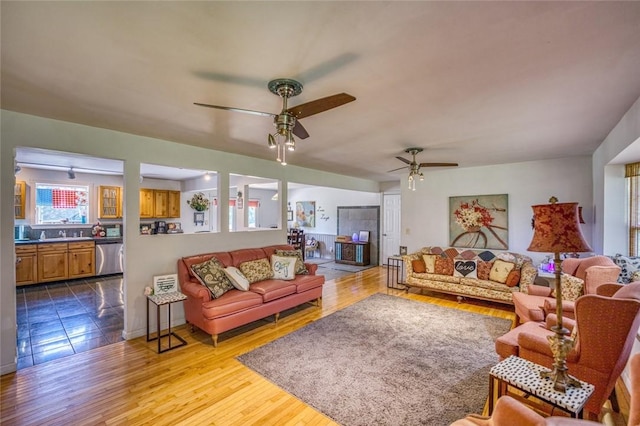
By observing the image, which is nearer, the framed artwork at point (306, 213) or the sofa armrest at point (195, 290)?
the sofa armrest at point (195, 290)

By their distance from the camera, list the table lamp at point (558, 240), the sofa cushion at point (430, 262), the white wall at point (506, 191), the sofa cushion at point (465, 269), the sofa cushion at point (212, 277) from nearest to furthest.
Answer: the table lamp at point (558, 240) → the sofa cushion at point (212, 277) → the white wall at point (506, 191) → the sofa cushion at point (465, 269) → the sofa cushion at point (430, 262)

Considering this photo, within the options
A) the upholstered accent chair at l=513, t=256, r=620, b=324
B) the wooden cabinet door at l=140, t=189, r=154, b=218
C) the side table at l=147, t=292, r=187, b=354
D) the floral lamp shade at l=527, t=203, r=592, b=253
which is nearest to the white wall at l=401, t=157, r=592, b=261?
the upholstered accent chair at l=513, t=256, r=620, b=324

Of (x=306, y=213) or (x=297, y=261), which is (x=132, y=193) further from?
(x=306, y=213)

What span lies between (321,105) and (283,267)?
9.88 feet

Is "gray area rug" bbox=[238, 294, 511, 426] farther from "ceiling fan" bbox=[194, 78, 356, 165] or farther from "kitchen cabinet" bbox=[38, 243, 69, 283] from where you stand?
"kitchen cabinet" bbox=[38, 243, 69, 283]

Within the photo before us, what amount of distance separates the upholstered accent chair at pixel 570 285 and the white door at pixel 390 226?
4485mm

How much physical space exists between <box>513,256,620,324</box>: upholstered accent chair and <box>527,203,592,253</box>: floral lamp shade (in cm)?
142

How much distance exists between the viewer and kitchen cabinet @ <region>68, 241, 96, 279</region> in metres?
6.02

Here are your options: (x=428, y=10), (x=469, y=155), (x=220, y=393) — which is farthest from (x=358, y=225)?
(x=428, y=10)

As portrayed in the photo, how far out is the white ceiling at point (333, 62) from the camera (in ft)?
4.46

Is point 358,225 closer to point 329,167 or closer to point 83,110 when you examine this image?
point 329,167

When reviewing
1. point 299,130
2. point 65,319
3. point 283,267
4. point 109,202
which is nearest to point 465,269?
point 283,267

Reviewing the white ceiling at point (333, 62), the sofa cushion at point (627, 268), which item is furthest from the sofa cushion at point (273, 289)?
the sofa cushion at point (627, 268)

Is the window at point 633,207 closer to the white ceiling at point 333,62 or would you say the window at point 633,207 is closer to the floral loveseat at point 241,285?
the white ceiling at point 333,62
